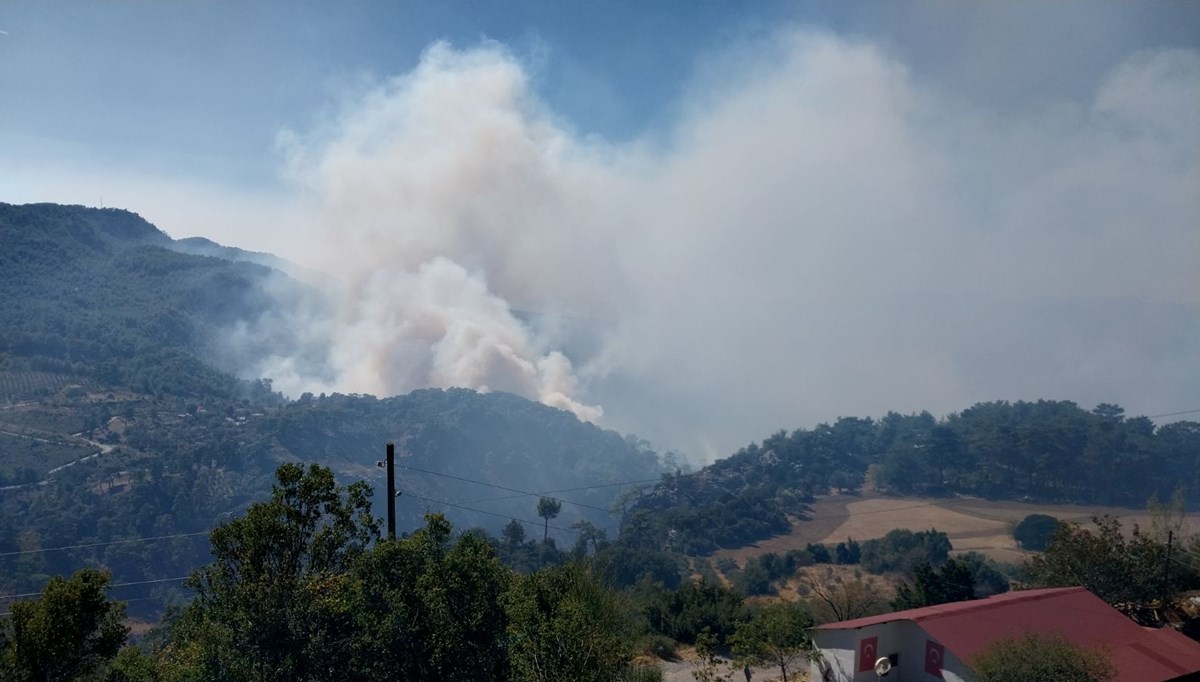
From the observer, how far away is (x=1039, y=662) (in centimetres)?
2264

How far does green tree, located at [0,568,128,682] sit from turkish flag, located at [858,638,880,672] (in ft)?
68.2

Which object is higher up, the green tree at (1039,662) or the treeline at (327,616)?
the treeline at (327,616)

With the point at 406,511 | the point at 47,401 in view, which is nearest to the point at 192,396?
the point at 47,401

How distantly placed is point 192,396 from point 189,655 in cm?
20186

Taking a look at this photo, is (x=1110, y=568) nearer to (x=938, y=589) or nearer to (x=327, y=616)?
(x=938, y=589)

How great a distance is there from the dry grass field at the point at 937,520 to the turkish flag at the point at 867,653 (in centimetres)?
7185

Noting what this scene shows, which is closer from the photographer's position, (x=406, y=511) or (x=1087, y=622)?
(x=1087, y=622)

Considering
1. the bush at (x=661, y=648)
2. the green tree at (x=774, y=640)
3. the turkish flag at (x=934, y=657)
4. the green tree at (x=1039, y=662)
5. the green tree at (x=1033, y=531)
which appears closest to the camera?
the green tree at (x=1039, y=662)

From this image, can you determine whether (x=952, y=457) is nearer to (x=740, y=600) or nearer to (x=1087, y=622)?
(x=740, y=600)

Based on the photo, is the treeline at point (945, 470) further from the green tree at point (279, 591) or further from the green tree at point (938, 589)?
the green tree at point (279, 591)

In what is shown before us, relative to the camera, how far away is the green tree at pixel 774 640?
1041 inches

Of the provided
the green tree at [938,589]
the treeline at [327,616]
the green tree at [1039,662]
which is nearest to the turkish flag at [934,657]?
the green tree at [1039,662]

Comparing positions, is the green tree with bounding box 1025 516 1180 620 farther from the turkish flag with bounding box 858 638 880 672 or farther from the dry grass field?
the dry grass field

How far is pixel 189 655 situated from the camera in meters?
17.5
